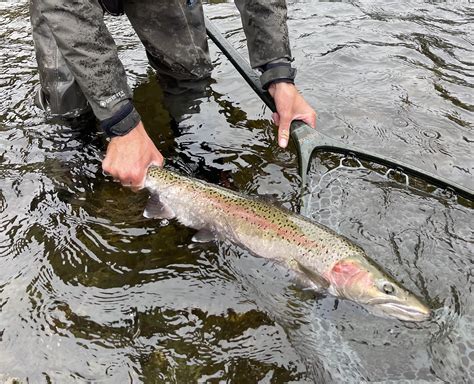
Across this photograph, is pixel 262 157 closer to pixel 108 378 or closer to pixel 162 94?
pixel 162 94

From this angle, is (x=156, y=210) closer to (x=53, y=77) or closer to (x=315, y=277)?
(x=315, y=277)

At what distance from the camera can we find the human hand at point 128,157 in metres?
3.17

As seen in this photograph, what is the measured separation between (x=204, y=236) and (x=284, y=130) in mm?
878

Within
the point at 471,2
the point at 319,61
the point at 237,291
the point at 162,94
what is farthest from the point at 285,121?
the point at 471,2

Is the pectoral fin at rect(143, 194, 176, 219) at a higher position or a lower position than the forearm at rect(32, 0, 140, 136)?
lower

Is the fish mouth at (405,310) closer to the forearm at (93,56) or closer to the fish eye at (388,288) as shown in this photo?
the fish eye at (388,288)

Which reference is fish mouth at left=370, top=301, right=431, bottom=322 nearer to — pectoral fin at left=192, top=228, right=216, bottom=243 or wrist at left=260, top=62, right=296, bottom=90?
pectoral fin at left=192, top=228, right=216, bottom=243

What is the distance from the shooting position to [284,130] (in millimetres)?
3508

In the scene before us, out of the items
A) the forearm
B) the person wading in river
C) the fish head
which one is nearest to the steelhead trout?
the fish head

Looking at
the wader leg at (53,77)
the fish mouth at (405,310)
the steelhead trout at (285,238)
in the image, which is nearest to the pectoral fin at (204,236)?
the steelhead trout at (285,238)

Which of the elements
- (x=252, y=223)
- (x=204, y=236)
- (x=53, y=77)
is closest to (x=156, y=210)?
(x=204, y=236)

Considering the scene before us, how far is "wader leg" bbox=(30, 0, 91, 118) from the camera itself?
3959 mm

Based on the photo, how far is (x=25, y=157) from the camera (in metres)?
4.20

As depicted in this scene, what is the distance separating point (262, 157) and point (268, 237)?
1279 mm
